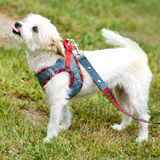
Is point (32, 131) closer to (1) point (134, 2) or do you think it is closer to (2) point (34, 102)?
(2) point (34, 102)

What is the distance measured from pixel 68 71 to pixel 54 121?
72 centimetres

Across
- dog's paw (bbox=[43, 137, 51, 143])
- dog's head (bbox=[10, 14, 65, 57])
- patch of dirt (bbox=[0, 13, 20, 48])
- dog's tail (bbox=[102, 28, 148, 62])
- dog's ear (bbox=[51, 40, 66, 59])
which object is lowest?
dog's paw (bbox=[43, 137, 51, 143])

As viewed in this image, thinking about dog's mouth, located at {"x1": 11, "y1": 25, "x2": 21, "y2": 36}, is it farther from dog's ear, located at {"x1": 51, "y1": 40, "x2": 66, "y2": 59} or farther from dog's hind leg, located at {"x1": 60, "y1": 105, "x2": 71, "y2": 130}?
dog's hind leg, located at {"x1": 60, "y1": 105, "x2": 71, "y2": 130}

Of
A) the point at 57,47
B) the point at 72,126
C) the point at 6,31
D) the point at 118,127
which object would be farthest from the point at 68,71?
the point at 6,31

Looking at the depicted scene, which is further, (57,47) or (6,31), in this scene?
(6,31)

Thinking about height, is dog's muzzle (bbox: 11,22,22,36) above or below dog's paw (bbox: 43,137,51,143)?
above

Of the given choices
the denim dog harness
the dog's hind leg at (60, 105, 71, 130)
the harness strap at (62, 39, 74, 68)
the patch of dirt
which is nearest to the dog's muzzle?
the denim dog harness

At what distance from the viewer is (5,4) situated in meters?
6.61

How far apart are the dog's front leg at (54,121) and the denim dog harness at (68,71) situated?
10.2 inches

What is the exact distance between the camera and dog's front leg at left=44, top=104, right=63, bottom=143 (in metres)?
3.01

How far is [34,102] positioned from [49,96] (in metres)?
1.07

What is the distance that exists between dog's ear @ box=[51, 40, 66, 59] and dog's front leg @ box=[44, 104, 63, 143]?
70 cm

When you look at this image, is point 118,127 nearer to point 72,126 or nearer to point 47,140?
point 72,126

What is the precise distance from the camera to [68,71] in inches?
114
